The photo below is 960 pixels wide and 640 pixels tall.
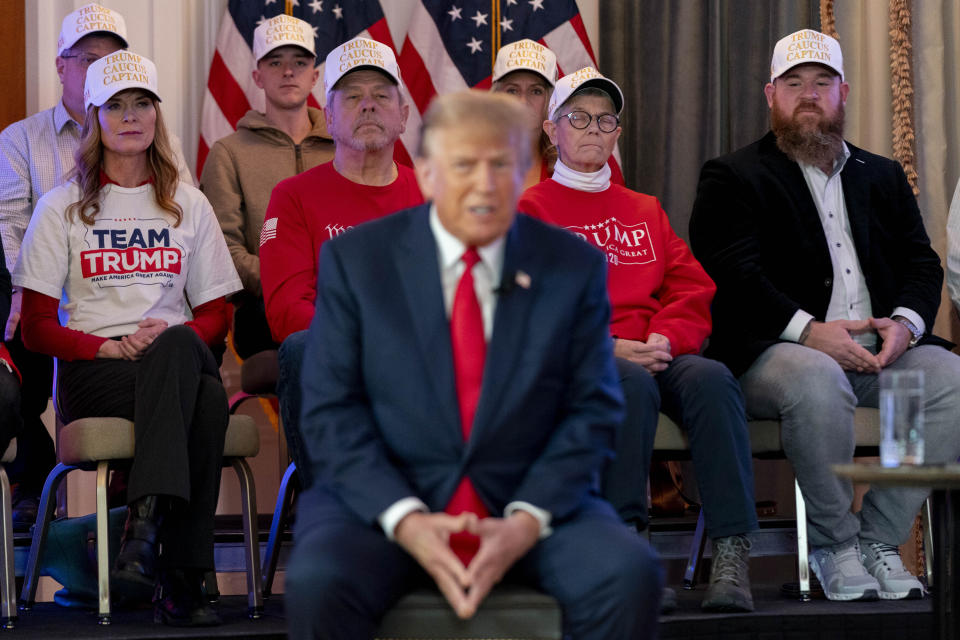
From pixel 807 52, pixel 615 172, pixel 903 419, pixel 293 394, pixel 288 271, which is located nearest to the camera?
pixel 903 419

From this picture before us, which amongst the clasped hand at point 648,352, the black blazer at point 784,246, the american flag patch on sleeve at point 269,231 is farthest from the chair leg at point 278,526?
the black blazer at point 784,246

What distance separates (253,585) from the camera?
3303mm

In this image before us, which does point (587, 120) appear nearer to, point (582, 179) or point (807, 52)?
point (582, 179)

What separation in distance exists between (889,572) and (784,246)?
3.48 feet

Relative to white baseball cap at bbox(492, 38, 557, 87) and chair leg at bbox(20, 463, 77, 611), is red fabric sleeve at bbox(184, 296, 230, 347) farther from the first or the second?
white baseball cap at bbox(492, 38, 557, 87)

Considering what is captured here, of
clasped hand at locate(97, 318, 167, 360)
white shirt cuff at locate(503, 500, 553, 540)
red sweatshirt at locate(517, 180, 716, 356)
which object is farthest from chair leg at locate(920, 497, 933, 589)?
clasped hand at locate(97, 318, 167, 360)

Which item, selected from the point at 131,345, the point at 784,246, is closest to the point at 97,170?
the point at 131,345

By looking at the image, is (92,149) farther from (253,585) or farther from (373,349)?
(373,349)

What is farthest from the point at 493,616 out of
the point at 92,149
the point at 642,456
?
→ the point at 92,149

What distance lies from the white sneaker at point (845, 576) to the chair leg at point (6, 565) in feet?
7.18

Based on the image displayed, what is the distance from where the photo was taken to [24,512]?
390 cm

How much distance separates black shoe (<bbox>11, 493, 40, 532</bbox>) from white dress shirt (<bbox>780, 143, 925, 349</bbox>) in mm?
2405

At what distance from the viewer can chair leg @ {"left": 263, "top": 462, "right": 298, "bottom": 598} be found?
372 cm

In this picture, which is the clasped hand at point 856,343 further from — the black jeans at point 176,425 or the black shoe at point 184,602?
the black shoe at point 184,602
